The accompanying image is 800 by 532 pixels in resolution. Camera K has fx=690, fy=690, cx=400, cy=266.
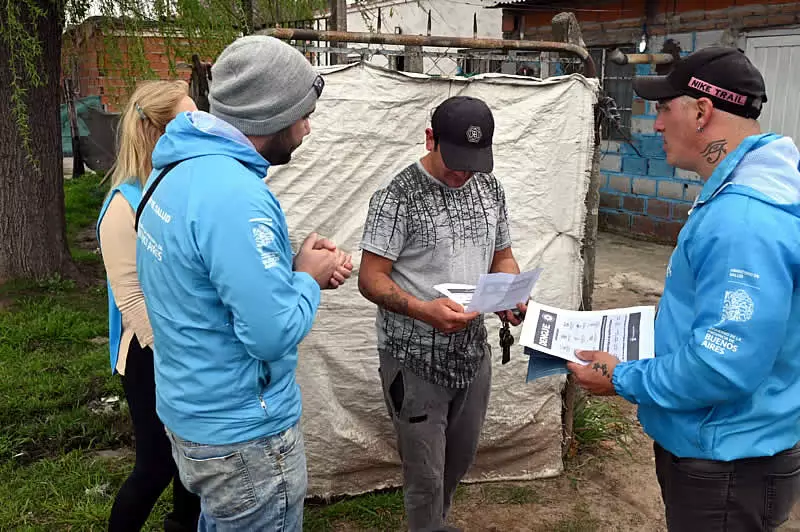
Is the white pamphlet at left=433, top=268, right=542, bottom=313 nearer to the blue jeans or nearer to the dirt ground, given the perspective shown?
the blue jeans

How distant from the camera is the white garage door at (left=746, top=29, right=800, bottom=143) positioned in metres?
7.51

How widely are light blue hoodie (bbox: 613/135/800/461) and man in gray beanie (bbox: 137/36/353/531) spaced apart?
3.03ft

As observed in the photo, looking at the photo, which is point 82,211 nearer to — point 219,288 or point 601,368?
point 219,288

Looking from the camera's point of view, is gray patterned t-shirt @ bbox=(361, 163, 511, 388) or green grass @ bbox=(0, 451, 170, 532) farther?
green grass @ bbox=(0, 451, 170, 532)

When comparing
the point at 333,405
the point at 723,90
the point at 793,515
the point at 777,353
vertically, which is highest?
the point at 723,90

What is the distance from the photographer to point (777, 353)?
Answer: 5.56ft

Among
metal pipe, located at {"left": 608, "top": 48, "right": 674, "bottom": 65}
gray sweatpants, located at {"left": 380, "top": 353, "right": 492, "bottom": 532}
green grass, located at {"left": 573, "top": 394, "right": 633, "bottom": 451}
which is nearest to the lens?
gray sweatpants, located at {"left": 380, "top": 353, "right": 492, "bottom": 532}

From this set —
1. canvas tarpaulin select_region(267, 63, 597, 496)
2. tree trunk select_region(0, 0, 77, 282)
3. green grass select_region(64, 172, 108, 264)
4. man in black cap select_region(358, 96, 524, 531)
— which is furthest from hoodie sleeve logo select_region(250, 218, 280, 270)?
green grass select_region(64, 172, 108, 264)

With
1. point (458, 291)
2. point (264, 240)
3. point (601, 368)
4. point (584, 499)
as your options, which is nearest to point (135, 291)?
point (264, 240)

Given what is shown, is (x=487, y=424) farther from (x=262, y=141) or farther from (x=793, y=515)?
(x=262, y=141)

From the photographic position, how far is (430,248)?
97.8 inches

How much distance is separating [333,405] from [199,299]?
5.92 ft

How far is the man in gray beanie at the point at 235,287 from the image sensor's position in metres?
1.54

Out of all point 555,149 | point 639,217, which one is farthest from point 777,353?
point 639,217
